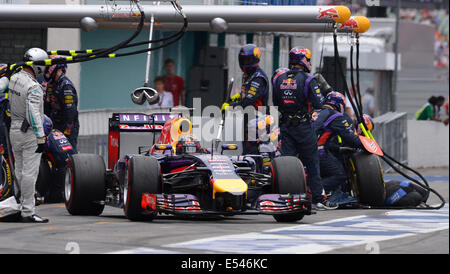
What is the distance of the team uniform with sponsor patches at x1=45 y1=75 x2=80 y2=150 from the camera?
15.7 m

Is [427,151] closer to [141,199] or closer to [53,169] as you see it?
[53,169]

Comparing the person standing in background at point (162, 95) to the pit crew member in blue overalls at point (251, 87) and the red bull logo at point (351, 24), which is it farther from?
the pit crew member in blue overalls at point (251, 87)

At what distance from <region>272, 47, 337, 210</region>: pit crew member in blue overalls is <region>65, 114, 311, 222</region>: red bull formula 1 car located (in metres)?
0.87

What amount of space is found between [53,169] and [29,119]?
3170 mm

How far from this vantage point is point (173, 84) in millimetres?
23422

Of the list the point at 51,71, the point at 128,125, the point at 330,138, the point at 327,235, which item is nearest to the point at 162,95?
the point at 51,71

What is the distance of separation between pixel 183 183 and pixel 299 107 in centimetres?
227

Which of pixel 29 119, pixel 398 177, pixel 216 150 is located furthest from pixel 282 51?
pixel 29 119

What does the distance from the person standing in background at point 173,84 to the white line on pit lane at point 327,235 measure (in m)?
9.56

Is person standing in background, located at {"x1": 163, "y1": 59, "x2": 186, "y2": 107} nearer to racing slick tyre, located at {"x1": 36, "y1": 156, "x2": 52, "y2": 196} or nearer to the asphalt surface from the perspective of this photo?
racing slick tyre, located at {"x1": 36, "y1": 156, "x2": 52, "y2": 196}

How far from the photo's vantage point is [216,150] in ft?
46.0

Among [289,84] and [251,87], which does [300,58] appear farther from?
[251,87]

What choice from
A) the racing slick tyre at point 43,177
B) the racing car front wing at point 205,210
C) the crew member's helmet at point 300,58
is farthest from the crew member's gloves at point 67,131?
the racing car front wing at point 205,210

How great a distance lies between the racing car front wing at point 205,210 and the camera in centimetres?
1212
